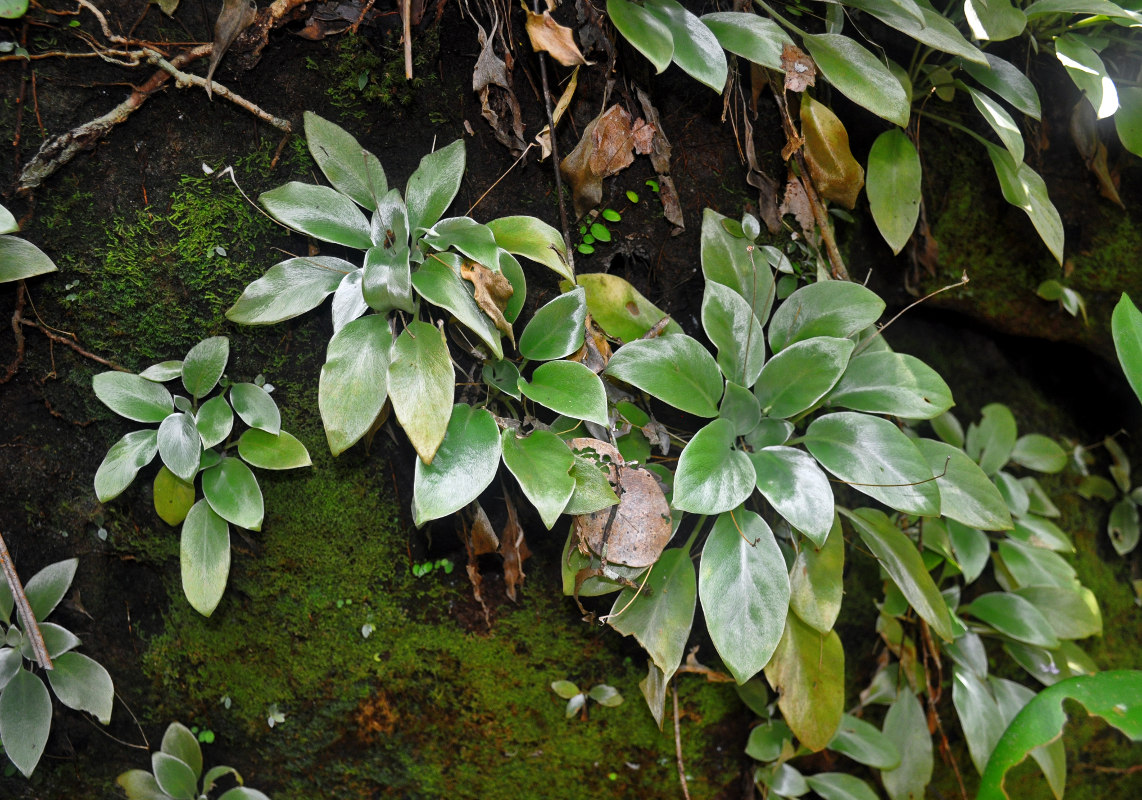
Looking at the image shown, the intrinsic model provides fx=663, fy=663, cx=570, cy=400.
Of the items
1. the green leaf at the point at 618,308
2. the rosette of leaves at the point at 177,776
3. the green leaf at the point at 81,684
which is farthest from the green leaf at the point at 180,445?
the green leaf at the point at 618,308

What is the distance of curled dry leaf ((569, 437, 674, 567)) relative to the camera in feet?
3.63

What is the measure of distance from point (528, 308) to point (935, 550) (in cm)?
104

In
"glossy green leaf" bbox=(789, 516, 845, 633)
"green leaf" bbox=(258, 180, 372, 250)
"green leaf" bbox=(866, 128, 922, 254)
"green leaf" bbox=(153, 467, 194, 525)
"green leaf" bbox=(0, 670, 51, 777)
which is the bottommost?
"green leaf" bbox=(0, 670, 51, 777)

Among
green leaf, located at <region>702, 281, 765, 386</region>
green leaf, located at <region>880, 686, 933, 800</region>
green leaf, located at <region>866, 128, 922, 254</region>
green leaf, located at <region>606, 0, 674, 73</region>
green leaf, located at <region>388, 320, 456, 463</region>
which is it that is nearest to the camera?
green leaf, located at <region>388, 320, 456, 463</region>

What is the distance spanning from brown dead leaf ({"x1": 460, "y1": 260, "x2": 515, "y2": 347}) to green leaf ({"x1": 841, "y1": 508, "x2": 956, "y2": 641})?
0.77 meters

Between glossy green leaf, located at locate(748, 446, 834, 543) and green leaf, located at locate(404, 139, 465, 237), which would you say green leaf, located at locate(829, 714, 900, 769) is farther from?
green leaf, located at locate(404, 139, 465, 237)

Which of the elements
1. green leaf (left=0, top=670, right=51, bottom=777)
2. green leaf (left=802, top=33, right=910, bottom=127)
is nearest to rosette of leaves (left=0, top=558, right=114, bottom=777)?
green leaf (left=0, top=670, right=51, bottom=777)

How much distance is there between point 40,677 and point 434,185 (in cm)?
118

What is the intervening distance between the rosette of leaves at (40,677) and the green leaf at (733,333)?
1.27 meters

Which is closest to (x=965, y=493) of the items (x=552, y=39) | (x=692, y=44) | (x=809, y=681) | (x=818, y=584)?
(x=818, y=584)

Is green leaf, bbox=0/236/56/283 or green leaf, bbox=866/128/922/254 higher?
green leaf, bbox=866/128/922/254

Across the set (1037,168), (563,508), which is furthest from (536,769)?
(1037,168)

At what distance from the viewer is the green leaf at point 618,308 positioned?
1180 mm

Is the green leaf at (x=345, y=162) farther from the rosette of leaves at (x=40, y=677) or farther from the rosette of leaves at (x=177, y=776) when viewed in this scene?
the rosette of leaves at (x=177, y=776)
